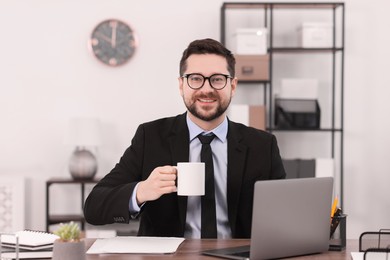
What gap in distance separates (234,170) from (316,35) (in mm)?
2635

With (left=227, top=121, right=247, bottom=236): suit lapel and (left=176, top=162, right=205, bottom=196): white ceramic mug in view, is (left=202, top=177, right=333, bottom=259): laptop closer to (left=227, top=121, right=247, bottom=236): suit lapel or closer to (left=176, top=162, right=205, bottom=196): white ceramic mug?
(left=176, top=162, right=205, bottom=196): white ceramic mug

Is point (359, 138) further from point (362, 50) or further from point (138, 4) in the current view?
point (138, 4)

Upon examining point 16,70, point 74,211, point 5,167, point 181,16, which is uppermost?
point 181,16

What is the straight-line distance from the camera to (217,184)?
8.70ft

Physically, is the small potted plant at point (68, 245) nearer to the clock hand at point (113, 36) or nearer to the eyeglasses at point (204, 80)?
the eyeglasses at point (204, 80)

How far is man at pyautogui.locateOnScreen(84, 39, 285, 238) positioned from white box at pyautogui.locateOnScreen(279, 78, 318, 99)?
93.2 inches

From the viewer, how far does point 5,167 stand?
17.1ft

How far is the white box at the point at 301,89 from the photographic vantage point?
5098 mm

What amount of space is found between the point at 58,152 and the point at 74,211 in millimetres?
448

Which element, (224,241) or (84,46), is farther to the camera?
(84,46)

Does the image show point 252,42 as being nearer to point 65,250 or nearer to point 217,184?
point 217,184

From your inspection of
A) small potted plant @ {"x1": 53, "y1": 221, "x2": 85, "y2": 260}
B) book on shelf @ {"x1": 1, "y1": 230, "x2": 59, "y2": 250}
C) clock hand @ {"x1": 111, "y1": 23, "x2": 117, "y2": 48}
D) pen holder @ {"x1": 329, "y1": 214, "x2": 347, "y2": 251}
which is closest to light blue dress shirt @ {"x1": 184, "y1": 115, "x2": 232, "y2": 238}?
pen holder @ {"x1": 329, "y1": 214, "x2": 347, "y2": 251}

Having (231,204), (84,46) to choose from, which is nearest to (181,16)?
(84,46)

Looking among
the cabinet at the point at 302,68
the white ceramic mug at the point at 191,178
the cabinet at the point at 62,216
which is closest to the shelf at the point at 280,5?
the cabinet at the point at 302,68
